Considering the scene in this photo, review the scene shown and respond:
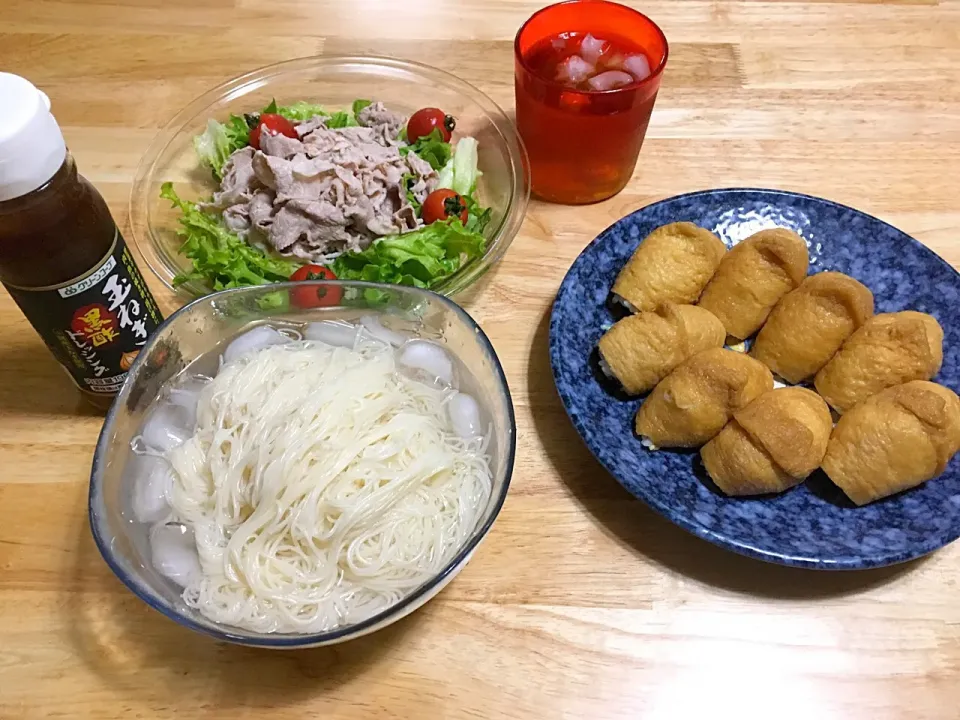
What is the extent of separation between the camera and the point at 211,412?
1.08 meters

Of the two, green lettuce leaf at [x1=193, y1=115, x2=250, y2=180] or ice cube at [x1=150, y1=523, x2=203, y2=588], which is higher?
green lettuce leaf at [x1=193, y1=115, x2=250, y2=180]

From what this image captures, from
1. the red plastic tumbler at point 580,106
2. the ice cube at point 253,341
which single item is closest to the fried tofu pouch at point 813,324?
the red plastic tumbler at point 580,106

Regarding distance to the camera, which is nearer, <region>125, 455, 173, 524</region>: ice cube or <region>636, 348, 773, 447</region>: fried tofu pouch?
<region>125, 455, 173, 524</region>: ice cube

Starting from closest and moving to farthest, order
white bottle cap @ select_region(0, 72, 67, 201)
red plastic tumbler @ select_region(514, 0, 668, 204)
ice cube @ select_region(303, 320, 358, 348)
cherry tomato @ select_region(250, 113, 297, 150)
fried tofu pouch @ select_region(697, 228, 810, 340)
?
white bottle cap @ select_region(0, 72, 67, 201), ice cube @ select_region(303, 320, 358, 348), fried tofu pouch @ select_region(697, 228, 810, 340), red plastic tumbler @ select_region(514, 0, 668, 204), cherry tomato @ select_region(250, 113, 297, 150)

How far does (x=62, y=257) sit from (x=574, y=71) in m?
0.97

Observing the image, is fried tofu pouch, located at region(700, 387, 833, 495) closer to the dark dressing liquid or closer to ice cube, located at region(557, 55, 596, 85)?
ice cube, located at region(557, 55, 596, 85)

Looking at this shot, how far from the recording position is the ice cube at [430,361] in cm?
115

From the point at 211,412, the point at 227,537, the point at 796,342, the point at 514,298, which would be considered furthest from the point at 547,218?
the point at 227,537

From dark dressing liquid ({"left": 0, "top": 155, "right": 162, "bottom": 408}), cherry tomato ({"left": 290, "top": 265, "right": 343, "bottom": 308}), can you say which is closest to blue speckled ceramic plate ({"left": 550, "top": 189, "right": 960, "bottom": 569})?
cherry tomato ({"left": 290, "top": 265, "right": 343, "bottom": 308})

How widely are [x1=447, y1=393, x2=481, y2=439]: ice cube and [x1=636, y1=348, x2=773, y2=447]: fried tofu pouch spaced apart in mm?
273

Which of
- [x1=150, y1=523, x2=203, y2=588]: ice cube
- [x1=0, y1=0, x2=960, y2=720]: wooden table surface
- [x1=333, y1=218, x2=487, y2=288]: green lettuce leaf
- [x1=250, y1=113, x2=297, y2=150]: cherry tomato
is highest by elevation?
[x1=250, y1=113, x2=297, y2=150]: cherry tomato

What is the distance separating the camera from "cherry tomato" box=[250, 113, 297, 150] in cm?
154

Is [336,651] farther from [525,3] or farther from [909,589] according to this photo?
[525,3]

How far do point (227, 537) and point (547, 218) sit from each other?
2.98 ft
